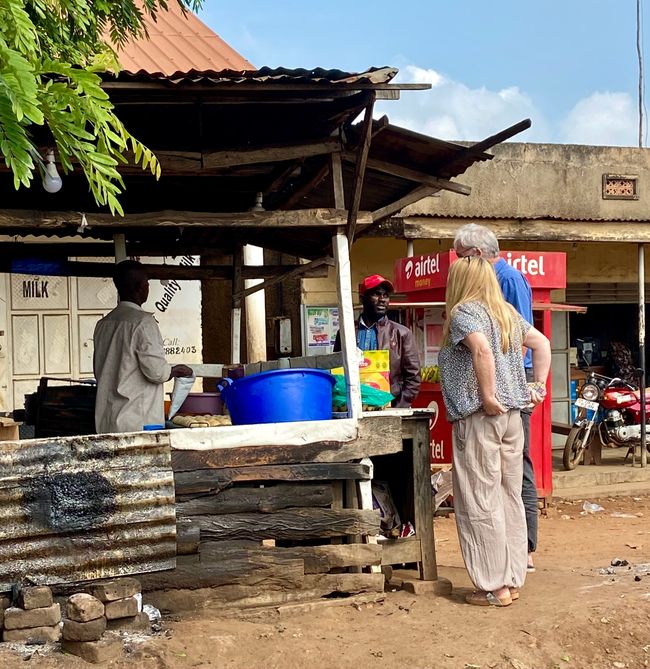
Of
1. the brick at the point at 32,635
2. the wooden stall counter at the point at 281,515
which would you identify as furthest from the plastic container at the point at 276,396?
the brick at the point at 32,635

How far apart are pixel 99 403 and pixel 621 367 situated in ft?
33.8

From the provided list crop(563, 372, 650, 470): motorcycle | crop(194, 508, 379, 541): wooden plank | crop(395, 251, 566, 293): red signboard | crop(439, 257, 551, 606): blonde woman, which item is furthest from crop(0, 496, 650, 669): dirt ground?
crop(563, 372, 650, 470): motorcycle

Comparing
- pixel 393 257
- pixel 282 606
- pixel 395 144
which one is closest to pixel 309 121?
pixel 395 144

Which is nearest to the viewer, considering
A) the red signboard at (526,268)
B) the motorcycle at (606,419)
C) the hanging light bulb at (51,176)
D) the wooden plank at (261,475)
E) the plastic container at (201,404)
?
the hanging light bulb at (51,176)

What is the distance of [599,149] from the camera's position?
12.0 meters

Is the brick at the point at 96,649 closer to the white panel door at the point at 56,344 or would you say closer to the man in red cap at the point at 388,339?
the man in red cap at the point at 388,339

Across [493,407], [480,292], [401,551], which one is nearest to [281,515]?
[401,551]

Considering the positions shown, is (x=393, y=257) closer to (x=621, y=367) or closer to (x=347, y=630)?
(x=621, y=367)

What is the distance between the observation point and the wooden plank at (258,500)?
17.0 ft

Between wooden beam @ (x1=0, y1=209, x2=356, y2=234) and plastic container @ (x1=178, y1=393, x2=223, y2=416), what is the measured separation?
142 cm

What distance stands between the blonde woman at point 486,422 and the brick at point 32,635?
222 centimetres

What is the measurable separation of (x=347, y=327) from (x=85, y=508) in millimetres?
1799

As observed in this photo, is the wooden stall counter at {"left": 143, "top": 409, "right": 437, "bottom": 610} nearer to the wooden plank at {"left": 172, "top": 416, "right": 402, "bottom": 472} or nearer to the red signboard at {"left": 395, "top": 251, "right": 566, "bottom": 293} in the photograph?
the wooden plank at {"left": 172, "top": 416, "right": 402, "bottom": 472}

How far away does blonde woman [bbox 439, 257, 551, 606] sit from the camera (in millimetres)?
5207
